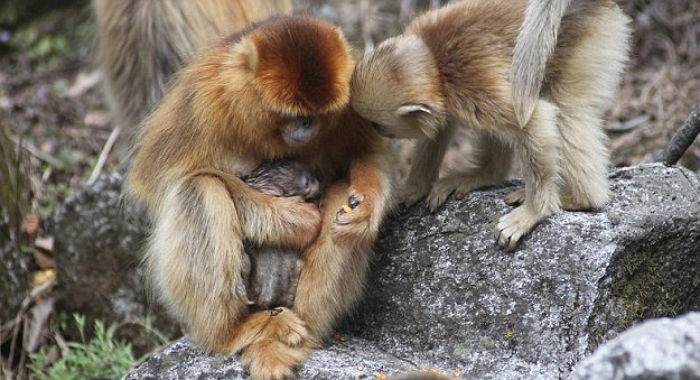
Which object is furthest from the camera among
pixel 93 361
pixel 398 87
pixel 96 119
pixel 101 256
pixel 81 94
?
pixel 81 94

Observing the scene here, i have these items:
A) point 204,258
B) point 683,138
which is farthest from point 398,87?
point 683,138

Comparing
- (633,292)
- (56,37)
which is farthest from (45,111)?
(633,292)

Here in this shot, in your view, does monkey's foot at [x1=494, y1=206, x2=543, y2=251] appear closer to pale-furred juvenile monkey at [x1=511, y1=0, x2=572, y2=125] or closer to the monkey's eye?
pale-furred juvenile monkey at [x1=511, y1=0, x2=572, y2=125]

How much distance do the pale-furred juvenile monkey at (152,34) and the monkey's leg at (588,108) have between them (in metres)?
3.27

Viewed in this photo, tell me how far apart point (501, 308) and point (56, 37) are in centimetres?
823

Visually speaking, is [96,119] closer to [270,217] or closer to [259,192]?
[259,192]

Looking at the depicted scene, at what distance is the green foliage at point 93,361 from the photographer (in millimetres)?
6586

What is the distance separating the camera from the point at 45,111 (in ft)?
33.4

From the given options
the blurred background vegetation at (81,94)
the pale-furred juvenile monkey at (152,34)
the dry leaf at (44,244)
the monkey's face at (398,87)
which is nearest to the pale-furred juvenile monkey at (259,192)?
the monkey's face at (398,87)

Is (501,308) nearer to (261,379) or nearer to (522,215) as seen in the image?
(522,215)

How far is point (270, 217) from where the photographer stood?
4.92 metres

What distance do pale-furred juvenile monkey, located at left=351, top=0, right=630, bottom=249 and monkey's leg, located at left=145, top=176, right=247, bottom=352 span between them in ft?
2.93

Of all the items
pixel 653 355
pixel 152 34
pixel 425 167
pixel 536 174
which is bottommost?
pixel 425 167

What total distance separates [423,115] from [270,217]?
0.94 metres
